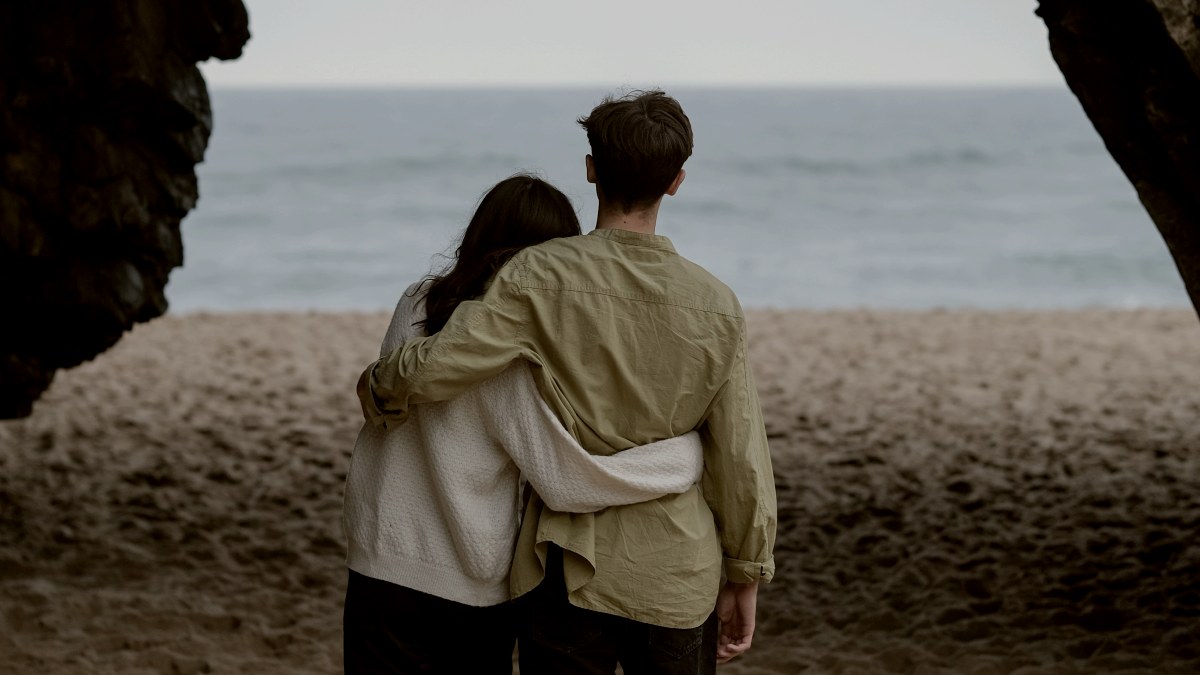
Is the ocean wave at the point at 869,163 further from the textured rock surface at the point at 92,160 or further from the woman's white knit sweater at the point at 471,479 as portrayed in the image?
the woman's white knit sweater at the point at 471,479

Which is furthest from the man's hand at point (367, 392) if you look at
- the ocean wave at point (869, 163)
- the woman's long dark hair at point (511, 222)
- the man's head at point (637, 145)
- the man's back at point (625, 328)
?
the ocean wave at point (869, 163)

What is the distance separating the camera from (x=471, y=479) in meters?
2.13

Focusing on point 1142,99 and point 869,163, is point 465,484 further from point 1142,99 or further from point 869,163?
point 869,163

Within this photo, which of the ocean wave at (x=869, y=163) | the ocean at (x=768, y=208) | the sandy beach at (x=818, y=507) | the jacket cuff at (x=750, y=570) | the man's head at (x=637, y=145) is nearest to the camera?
the man's head at (x=637, y=145)

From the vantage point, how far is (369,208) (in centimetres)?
2930

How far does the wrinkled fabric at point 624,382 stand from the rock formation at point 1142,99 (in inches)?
82.6

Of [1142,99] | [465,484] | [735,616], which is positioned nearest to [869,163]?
[1142,99]

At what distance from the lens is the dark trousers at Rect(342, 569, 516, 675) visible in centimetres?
218

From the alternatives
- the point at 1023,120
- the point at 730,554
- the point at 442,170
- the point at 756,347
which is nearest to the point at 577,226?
the point at 730,554

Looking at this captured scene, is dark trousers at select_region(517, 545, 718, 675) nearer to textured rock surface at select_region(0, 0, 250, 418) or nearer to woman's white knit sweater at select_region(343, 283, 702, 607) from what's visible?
woman's white knit sweater at select_region(343, 283, 702, 607)

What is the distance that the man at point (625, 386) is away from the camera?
2.04 meters

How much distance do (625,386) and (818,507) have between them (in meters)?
4.38

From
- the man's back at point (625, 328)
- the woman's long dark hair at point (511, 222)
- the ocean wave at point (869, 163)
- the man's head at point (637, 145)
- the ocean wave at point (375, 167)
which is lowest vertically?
the ocean wave at point (375, 167)

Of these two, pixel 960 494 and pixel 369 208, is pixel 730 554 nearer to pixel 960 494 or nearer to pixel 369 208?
pixel 960 494
